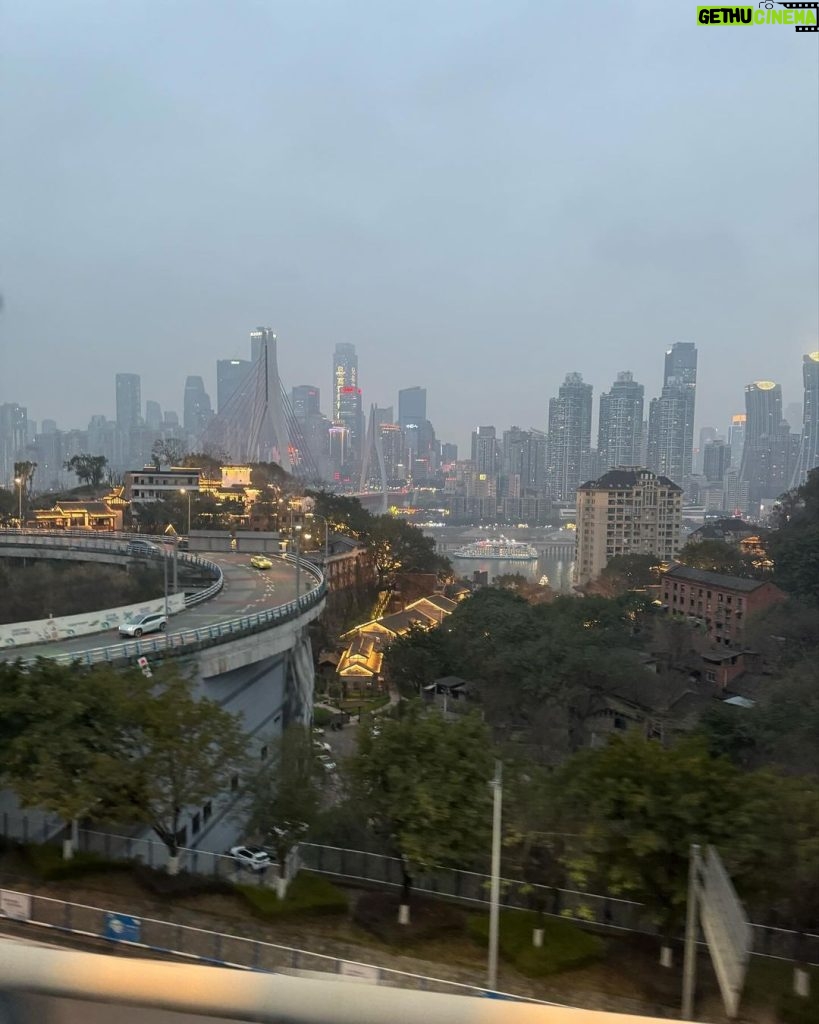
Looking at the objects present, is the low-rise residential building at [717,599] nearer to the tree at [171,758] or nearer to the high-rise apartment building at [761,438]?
the tree at [171,758]

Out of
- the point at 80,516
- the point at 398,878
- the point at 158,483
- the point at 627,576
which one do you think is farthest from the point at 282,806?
the point at 158,483

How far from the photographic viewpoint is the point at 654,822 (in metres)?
4.26

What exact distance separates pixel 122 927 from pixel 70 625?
257 inches

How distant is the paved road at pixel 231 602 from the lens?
29.5 ft

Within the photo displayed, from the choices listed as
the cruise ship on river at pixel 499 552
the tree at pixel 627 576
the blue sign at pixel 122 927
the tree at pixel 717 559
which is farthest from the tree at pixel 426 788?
the cruise ship on river at pixel 499 552

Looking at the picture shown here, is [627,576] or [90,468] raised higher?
[90,468]

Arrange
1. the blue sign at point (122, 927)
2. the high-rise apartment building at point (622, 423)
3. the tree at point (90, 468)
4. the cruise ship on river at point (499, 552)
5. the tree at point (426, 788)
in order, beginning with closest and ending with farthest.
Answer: the blue sign at point (122, 927) < the tree at point (426, 788) < the tree at point (90, 468) < the cruise ship on river at point (499, 552) < the high-rise apartment building at point (622, 423)

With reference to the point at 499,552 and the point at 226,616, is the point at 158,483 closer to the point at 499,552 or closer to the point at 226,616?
the point at 499,552

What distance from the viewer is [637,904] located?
14.1 feet

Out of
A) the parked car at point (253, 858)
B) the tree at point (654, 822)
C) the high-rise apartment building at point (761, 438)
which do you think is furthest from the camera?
the high-rise apartment building at point (761, 438)

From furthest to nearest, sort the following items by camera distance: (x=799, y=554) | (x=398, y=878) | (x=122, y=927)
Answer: (x=799, y=554) → (x=398, y=878) → (x=122, y=927)

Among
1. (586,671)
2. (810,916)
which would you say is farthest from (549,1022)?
(586,671)

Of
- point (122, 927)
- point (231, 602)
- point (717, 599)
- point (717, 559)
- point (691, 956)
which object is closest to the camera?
point (691, 956)

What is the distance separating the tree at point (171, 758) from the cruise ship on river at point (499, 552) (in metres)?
43.0
